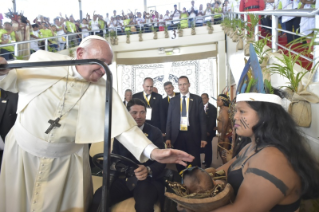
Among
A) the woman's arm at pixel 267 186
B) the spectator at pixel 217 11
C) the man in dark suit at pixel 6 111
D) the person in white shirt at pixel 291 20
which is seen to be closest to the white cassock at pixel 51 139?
the woman's arm at pixel 267 186

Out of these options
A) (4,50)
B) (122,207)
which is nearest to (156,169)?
(122,207)

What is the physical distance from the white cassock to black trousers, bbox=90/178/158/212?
11.3 inches

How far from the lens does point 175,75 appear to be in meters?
11.5

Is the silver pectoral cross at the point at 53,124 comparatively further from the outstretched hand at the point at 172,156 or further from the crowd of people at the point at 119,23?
the crowd of people at the point at 119,23

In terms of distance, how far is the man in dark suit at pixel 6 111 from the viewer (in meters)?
2.74

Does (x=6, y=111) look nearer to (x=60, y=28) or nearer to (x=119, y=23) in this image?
(x=60, y=28)

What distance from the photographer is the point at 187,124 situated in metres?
4.11

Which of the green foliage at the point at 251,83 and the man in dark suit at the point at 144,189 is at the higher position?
the green foliage at the point at 251,83

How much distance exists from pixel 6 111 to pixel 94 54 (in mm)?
1955

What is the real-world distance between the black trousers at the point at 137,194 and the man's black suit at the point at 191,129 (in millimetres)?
1976

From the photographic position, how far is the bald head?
147 cm

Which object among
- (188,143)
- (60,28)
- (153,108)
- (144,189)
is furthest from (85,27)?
(144,189)

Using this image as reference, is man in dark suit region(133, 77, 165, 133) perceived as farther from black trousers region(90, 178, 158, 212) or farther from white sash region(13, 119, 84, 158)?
white sash region(13, 119, 84, 158)

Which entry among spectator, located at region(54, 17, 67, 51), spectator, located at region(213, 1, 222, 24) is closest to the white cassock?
spectator, located at region(54, 17, 67, 51)
